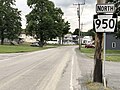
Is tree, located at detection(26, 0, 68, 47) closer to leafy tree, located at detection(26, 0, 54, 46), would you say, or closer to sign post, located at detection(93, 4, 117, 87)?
leafy tree, located at detection(26, 0, 54, 46)

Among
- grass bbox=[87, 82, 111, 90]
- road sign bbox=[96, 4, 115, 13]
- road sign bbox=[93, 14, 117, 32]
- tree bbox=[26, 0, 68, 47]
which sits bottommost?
grass bbox=[87, 82, 111, 90]

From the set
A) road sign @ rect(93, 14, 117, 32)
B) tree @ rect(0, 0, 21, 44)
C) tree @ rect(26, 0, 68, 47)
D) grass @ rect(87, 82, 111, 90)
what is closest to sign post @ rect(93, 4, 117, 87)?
road sign @ rect(93, 14, 117, 32)

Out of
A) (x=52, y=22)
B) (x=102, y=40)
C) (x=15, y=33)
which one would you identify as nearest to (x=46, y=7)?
(x=52, y=22)

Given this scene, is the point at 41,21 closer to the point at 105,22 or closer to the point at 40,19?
the point at 40,19

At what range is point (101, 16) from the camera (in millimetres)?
14656

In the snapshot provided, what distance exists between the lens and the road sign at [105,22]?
566 inches

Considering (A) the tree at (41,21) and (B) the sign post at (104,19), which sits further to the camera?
(A) the tree at (41,21)

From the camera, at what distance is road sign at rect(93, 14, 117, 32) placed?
47.1 feet

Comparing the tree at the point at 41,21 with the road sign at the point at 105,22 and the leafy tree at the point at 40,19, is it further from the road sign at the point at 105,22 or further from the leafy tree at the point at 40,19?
the road sign at the point at 105,22

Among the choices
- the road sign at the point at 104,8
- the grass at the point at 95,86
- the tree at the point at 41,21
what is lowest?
the grass at the point at 95,86

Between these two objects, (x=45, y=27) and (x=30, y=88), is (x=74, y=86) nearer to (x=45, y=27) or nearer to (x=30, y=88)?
(x=30, y=88)

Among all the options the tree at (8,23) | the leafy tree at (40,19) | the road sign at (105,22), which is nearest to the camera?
the road sign at (105,22)

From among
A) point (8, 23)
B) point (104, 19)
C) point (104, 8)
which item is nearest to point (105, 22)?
point (104, 19)

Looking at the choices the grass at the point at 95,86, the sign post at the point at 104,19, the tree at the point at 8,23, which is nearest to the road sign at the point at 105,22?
the sign post at the point at 104,19
